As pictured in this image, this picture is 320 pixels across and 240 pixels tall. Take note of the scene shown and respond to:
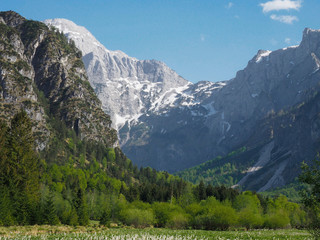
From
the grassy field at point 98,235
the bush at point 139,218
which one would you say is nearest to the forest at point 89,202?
the bush at point 139,218

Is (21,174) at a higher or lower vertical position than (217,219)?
higher

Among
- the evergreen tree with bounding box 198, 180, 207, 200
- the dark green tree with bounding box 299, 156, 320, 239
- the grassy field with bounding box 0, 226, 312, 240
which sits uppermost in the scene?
the evergreen tree with bounding box 198, 180, 207, 200

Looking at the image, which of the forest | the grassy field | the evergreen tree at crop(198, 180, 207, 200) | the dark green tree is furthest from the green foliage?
the dark green tree

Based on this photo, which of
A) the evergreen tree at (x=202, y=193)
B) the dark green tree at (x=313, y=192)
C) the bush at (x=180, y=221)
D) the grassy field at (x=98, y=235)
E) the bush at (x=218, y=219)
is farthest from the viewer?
the evergreen tree at (x=202, y=193)

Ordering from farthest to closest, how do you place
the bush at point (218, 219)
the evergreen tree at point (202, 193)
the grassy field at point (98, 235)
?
the evergreen tree at point (202, 193) → the bush at point (218, 219) → the grassy field at point (98, 235)

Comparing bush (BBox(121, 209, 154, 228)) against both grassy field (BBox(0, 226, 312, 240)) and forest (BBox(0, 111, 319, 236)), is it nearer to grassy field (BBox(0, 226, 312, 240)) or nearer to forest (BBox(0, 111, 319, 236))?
forest (BBox(0, 111, 319, 236))

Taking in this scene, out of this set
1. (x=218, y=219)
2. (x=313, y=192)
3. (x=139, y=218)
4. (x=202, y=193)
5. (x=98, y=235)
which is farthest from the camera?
(x=202, y=193)

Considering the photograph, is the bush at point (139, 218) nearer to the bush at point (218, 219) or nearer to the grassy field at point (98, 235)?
the bush at point (218, 219)

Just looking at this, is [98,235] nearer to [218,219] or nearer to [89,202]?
[218,219]

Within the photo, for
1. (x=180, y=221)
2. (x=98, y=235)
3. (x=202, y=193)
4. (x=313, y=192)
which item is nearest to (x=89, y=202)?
(x=202, y=193)

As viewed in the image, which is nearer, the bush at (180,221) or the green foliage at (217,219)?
the green foliage at (217,219)

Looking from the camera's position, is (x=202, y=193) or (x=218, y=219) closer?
(x=218, y=219)

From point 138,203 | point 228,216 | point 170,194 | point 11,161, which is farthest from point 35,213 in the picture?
point 170,194

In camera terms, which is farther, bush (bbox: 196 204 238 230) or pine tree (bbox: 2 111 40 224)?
bush (bbox: 196 204 238 230)
